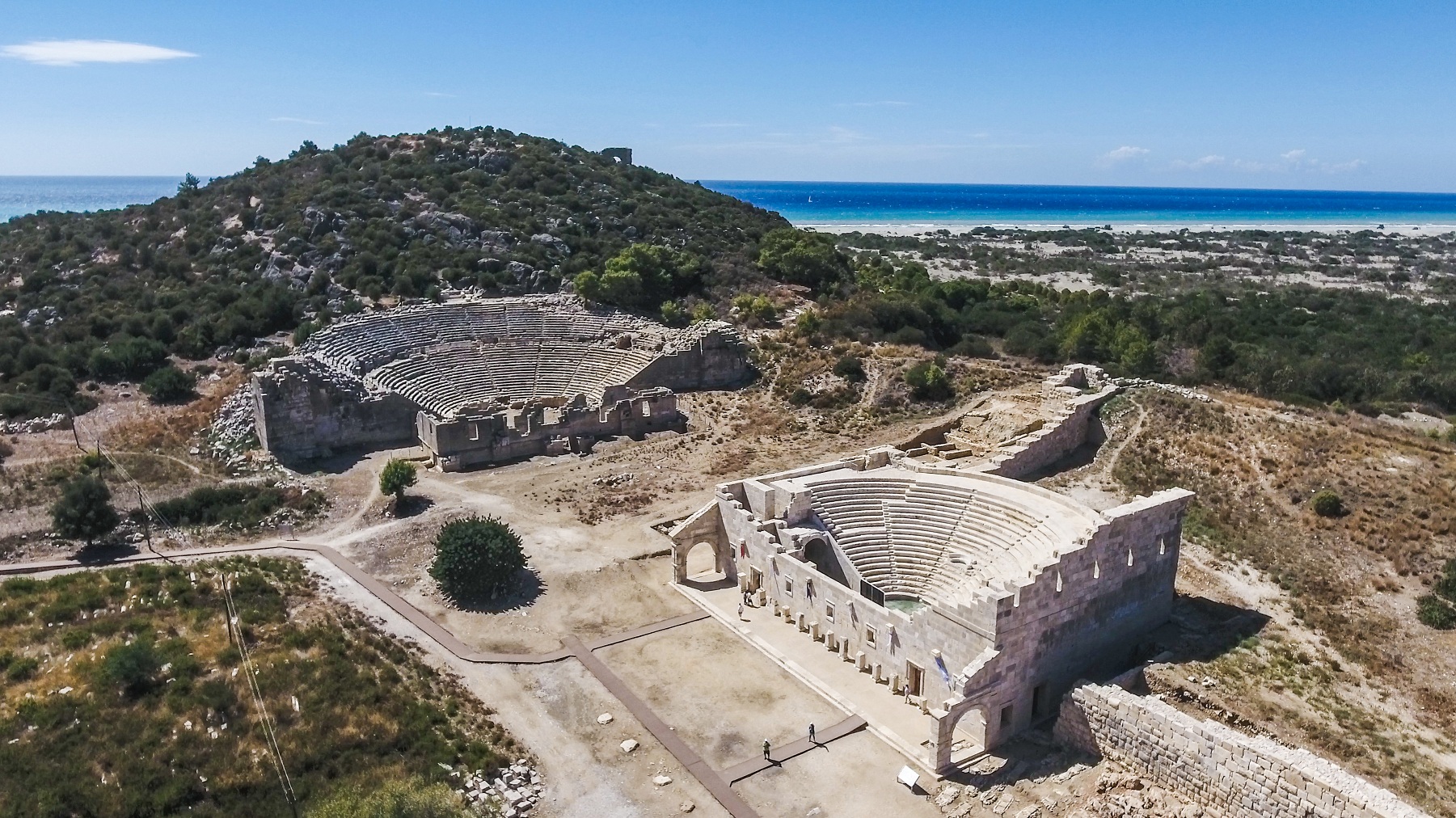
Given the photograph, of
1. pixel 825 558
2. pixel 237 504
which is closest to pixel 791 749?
pixel 825 558

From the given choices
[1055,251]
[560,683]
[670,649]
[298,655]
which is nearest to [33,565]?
[298,655]

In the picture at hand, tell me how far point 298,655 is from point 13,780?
20.8 ft

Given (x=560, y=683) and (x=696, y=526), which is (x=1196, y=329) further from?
(x=560, y=683)

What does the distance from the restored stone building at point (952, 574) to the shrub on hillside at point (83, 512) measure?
19.6 m

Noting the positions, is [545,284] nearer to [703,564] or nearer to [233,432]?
[233,432]

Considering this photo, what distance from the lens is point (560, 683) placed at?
24.0m

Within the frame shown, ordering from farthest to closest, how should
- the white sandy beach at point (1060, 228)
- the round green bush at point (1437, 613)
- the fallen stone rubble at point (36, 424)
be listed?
the white sandy beach at point (1060, 228)
the fallen stone rubble at point (36, 424)
the round green bush at point (1437, 613)

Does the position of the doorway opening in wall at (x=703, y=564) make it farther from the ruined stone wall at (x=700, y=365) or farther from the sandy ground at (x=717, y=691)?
the ruined stone wall at (x=700, y=365)

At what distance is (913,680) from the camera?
23125 millimetres

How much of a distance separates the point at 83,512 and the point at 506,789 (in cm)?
2048

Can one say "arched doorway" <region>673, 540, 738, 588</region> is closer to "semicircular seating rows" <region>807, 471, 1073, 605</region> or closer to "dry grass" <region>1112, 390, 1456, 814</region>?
"semicircular seating rows" <region>807, 471, 1073, 605</region>

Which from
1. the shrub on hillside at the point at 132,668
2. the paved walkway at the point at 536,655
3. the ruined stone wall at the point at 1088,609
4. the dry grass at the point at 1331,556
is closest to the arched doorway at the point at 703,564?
the paved walkway at the point at 536,655

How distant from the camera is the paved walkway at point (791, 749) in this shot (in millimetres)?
20375

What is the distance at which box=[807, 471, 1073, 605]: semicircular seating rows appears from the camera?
25.5 meters
